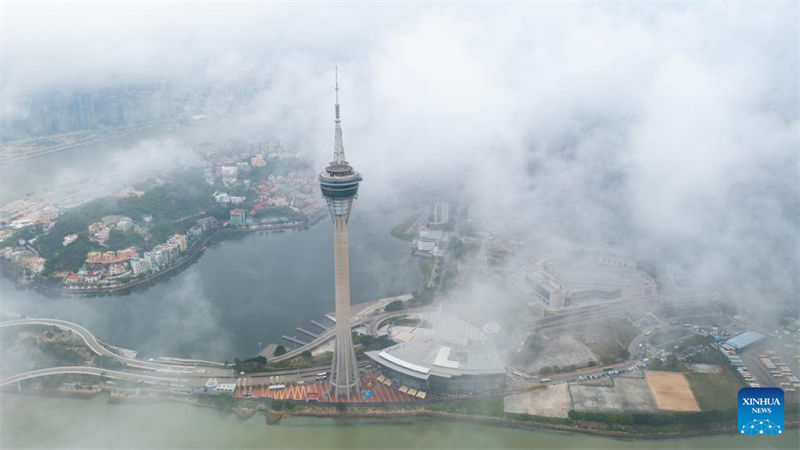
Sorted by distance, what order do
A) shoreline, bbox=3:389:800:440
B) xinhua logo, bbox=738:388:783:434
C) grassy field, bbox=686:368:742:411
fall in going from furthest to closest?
grassy field, bbox=686:368:742:411, shoreline, bbox=3:389:800:440, xinhua logo, bbox=738:388:783:434

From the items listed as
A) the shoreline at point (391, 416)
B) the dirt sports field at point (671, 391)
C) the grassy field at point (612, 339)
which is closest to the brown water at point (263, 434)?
the shoreline at point (391, 416)

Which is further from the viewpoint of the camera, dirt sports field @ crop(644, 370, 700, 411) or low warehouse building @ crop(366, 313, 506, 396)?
low warehouse building @ crop(366, 313, 506, 396)

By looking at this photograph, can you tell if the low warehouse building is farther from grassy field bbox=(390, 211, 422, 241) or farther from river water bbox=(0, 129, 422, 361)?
grassy field bbox=(390, 211, 422, 241)

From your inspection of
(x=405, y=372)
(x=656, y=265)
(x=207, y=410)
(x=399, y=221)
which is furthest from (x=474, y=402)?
(x=399, y=221)

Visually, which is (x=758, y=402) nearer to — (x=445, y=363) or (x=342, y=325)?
(x=445, y=363)

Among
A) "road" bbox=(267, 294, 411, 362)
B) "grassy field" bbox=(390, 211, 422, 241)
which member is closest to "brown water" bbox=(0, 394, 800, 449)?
"road" bbox=(267, 294, 411, 362)

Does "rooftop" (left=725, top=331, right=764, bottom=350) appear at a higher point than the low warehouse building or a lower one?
lower
